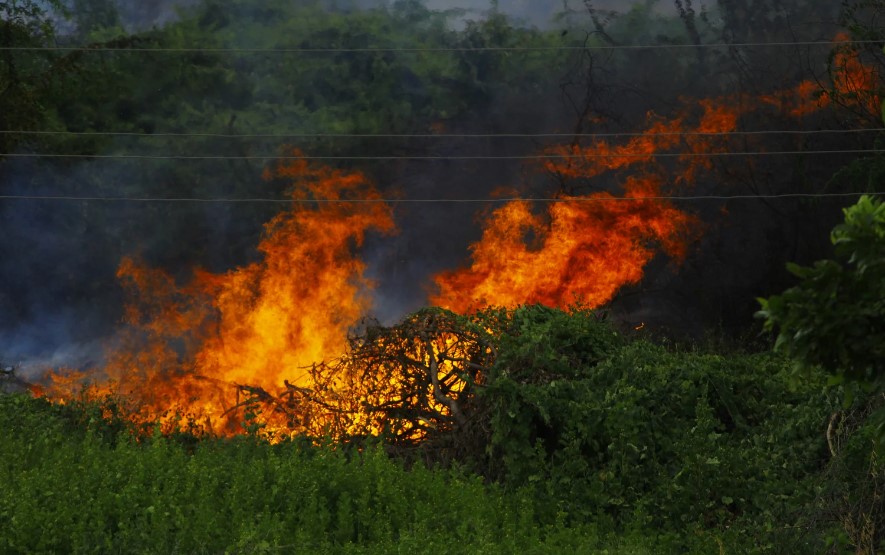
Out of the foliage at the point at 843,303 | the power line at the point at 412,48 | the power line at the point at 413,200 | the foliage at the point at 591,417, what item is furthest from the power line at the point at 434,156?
the foliage at the point at 843,303

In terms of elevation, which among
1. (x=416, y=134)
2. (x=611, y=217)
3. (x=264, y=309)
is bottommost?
(x=264, y=309)

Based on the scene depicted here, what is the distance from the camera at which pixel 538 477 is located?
43.1ft

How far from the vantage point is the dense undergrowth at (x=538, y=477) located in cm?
1041

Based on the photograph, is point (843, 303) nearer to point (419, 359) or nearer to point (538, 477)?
point (538, 477)

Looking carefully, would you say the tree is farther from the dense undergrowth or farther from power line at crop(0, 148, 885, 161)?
the dense undergrowth

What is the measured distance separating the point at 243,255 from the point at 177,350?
2.46 meters

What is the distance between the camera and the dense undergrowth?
1041cm

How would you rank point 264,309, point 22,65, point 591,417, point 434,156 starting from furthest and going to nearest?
point 434,156, point 22,65, point 264,309, point 591,417

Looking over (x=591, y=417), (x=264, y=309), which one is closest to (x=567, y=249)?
(x=264, y=309)

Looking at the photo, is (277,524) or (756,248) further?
(756,248)

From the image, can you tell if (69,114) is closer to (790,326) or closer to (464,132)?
(464,132)

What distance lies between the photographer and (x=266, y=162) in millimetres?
25203

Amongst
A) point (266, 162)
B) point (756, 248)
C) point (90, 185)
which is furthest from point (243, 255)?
point (756, 248)

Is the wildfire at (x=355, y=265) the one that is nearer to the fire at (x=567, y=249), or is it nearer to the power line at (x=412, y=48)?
the fire at (x=567, y=249)
